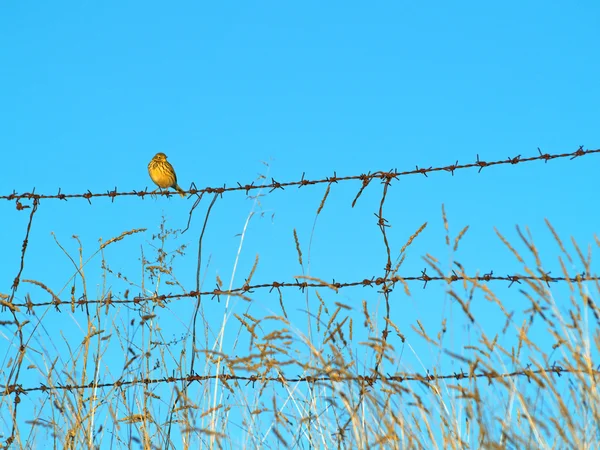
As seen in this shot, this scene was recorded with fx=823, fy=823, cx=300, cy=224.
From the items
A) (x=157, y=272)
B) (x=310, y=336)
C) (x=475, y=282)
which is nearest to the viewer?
(x=475, y=282)

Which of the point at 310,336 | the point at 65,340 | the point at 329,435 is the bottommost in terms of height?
the point at 329,435

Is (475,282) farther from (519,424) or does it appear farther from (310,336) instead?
(310,336)

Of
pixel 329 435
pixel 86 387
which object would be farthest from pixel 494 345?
pixel 86 387

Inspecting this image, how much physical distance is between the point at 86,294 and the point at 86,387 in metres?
0.56

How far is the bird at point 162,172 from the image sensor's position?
11.9 m

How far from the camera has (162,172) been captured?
11.9m

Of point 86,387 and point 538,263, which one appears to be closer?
point 538,263

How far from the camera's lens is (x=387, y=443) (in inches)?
124

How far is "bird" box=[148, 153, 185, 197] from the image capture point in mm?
11938

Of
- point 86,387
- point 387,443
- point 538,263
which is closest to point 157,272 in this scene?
point 86,387

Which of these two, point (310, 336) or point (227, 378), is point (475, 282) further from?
point (227, 378)

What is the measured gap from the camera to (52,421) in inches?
152

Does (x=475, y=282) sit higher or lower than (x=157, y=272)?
lower

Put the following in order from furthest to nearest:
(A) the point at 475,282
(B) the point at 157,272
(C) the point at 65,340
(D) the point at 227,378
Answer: (B) the point at 157,272 → (C) the point at 65,340 → (D) the point at 227,378 → (A) the point at 475,282
